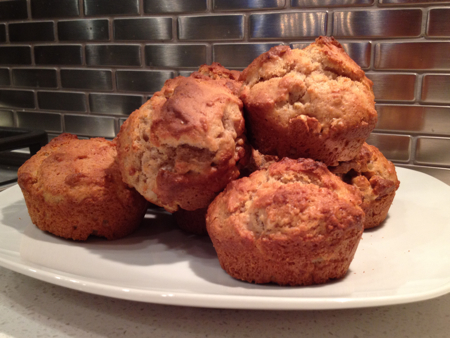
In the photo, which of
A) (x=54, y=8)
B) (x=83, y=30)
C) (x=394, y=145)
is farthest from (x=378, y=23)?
(x=54, y=8)

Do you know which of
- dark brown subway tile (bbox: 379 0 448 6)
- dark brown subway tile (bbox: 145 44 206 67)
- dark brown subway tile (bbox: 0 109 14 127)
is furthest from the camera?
dark brown subway tile (bbox: 0 109 14 127)

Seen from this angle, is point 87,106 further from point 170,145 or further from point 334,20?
point 170,145

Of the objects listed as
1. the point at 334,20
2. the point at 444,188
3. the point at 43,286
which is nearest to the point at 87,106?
the point at 334,20

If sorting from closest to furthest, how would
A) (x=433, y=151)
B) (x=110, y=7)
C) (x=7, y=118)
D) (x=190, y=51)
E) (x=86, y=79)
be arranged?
1. (x=433, y=151)
2. (x=190, y=51)
3. (x=110, y=7)
4. (x=86, y=79)
5. (x=7, y=118)

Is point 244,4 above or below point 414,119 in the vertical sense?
above

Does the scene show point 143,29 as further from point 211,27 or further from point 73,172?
point 73,172

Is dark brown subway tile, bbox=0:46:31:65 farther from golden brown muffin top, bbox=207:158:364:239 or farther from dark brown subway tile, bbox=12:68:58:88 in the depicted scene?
golden brown muffin top, bbox=207:158:364:239

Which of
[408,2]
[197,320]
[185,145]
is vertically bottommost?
[197,320]

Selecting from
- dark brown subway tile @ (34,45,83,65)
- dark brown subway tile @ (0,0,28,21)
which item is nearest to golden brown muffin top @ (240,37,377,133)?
dark brown subway tile @ (34,45,83,65)
